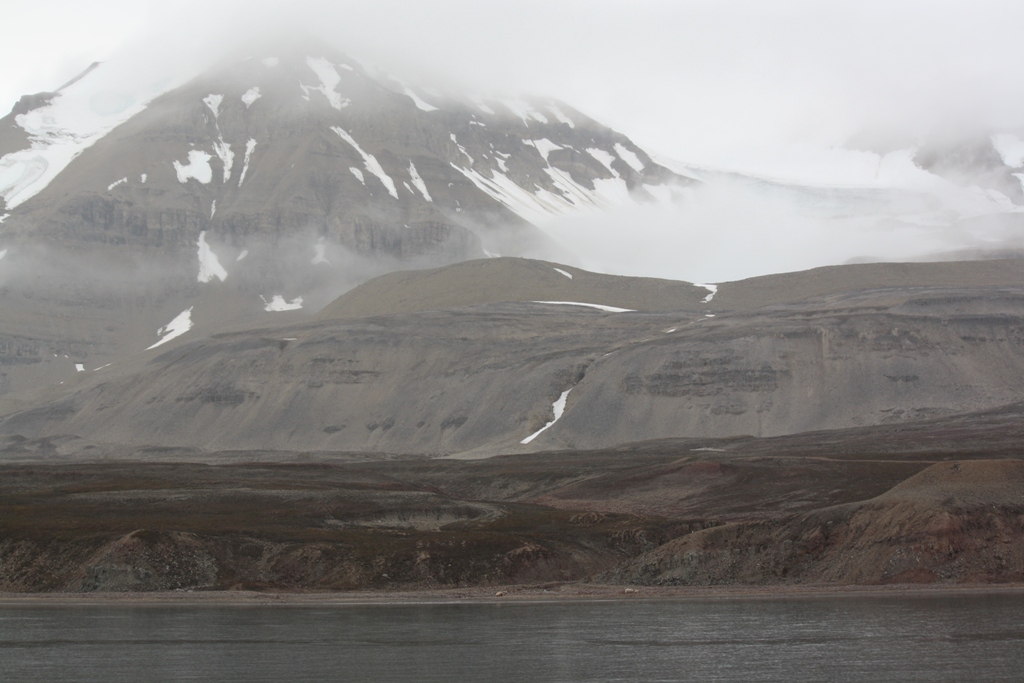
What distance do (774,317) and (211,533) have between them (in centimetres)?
11901

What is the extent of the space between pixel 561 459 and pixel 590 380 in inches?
1502

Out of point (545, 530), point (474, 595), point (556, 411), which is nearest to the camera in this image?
point (474, 595)

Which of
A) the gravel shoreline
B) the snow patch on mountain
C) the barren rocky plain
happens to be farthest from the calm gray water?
the snow patch on mountain

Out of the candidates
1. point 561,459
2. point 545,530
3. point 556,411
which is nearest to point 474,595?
point 545,530

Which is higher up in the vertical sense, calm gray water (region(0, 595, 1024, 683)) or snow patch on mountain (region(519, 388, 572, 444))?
snow patch on mountain (region(519, 388, 572, 444))

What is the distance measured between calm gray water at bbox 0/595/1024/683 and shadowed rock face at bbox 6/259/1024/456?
91.5 meters

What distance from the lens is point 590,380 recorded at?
161625mm

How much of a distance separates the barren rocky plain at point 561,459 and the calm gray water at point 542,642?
6993 mm

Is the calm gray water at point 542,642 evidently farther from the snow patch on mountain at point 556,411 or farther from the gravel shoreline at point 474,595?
the snow patch on mountain at point 556,411

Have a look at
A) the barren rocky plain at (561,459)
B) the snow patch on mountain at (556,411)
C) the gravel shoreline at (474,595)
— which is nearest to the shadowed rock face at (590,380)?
the barren rocky plain at (561,459)

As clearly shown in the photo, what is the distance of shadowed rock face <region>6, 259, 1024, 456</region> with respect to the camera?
150 meters

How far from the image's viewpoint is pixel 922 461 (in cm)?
9200

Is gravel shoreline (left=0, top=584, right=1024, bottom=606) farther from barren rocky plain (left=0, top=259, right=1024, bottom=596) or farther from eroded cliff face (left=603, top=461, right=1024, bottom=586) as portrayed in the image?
eroded cliff face (left=603, top=461, right=1024, bottom=586)

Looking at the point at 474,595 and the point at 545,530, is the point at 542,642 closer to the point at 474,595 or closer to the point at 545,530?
the point at 474,595
